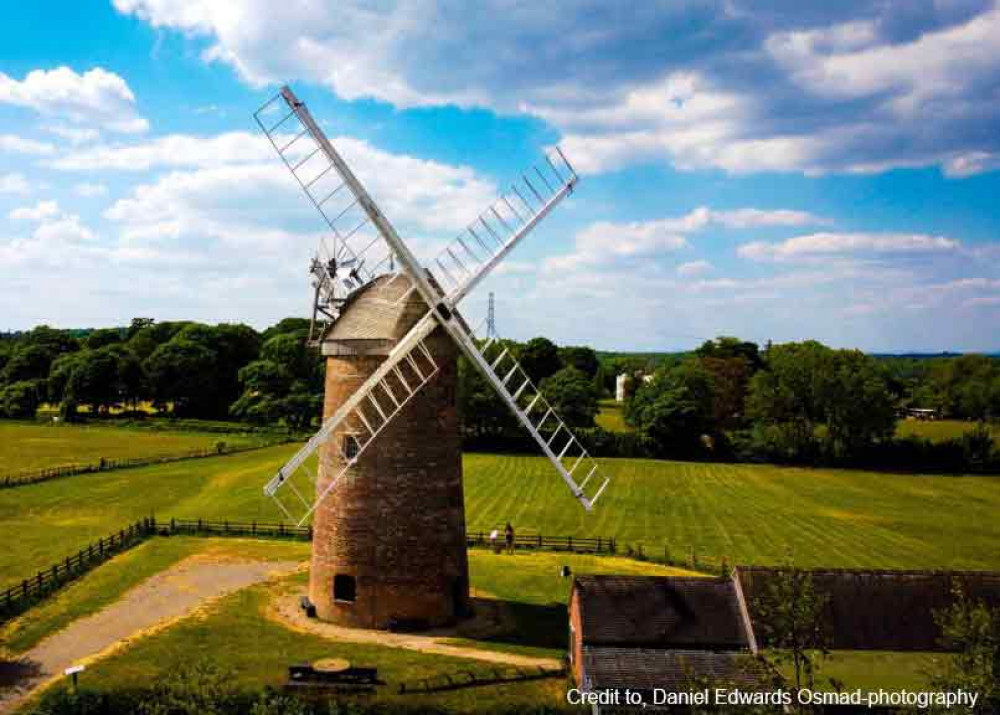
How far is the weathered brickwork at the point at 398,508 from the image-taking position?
22141 millimetres

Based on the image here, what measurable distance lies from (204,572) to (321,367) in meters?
50.5

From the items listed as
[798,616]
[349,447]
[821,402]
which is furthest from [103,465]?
[821,402]

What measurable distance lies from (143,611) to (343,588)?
6.72 m

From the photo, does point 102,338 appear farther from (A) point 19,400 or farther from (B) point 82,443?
(B) point 82,443

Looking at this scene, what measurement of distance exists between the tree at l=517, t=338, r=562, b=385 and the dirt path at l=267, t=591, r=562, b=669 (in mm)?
67058

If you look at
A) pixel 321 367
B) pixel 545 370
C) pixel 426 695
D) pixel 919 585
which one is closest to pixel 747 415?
pixel 545 370

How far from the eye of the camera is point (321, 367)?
78.9 m

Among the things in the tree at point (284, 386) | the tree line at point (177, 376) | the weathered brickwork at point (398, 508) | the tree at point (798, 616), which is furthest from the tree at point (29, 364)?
the tree at point (798, 616)

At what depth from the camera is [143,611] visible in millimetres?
24484

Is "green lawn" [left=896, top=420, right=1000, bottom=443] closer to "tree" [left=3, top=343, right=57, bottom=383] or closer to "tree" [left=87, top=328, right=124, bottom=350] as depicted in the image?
"tree" [left=87, top=328, right=124, bottom=350]

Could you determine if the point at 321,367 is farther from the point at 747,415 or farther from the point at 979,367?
the point at 979,367

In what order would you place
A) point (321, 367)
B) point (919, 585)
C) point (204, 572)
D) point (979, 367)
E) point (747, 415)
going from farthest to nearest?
1. point (979, 367)
2. point (321, 367)
3. point (747, 415)
4. point (204, 572)
5. point (919, 585)

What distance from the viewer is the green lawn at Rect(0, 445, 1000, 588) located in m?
35.8

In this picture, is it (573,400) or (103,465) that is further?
(573,400)
